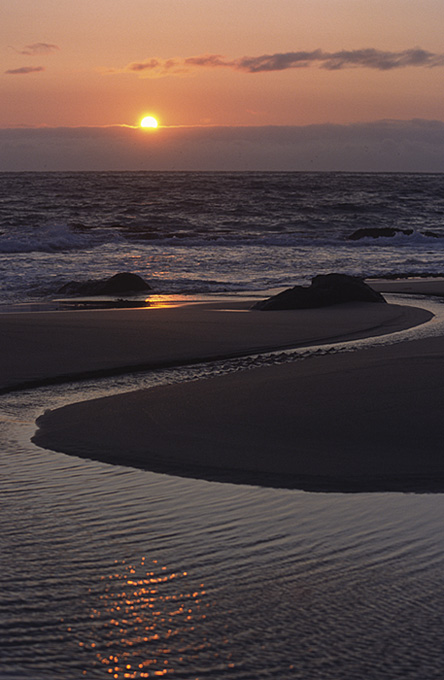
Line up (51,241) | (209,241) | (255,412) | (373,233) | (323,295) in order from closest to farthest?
1. (255,412)
2. (323,295)
3. (51,241)
4. (209,241)
5. (373,233)

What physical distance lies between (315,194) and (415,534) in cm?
6115

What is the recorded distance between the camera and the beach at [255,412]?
3.61 metres

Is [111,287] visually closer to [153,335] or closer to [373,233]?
[153,335]

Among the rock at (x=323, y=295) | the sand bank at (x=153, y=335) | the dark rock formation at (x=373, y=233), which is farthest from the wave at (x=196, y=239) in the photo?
the sand bank at (x=153, y=335)

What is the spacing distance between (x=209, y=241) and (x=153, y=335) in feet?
65.4

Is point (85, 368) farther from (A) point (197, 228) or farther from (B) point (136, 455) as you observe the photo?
(A) point (197, 228)

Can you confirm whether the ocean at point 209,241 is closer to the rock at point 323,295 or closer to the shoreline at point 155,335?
the rock at point 323,295

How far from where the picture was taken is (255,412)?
4.53 m

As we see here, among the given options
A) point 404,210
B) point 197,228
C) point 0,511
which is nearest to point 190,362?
point 0,511

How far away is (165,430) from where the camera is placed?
4.26 m

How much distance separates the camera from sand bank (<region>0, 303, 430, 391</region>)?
618 centimetres

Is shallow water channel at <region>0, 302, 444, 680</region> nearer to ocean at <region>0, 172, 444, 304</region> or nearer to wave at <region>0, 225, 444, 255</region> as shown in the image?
ocean at <region>0, 172, 444, 304</region>

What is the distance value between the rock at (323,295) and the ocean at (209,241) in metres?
2.93

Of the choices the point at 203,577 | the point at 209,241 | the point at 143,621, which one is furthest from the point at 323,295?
the point at 209,241
